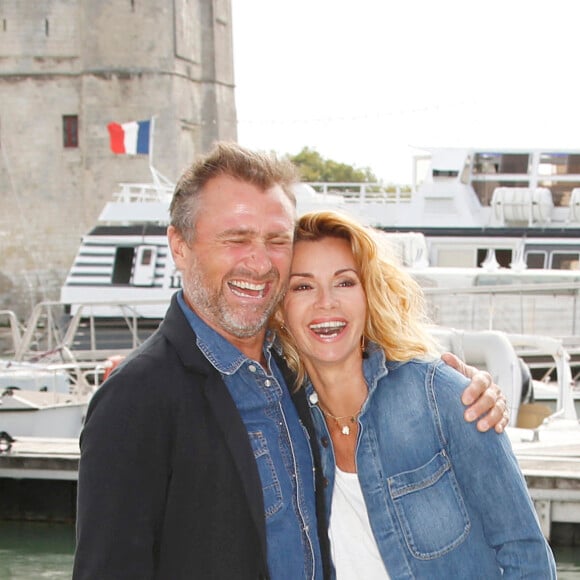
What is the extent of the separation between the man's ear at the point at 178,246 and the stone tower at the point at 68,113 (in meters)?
26.5

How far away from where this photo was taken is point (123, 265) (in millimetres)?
20016

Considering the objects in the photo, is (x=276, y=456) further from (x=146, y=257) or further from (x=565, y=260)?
(x=565, y=260)

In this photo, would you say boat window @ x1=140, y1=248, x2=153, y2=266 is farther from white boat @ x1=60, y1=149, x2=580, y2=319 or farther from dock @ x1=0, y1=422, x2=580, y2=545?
dock @ x1=0, y1=422, x2=580, y2=545

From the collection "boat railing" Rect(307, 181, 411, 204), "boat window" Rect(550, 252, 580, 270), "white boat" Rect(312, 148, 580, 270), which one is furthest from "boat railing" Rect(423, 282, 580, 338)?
"boat railing" Rect(307, 181, 411, 204)

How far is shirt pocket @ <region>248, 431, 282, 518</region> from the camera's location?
213 centimetres

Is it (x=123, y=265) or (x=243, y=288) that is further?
(x=123, y=265)

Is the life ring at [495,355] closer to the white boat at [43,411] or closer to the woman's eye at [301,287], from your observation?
the white boat at [43,411]

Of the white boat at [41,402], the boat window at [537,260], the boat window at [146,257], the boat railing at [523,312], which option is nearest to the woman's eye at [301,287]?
the white boat at [41,402]

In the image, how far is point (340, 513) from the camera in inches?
89.9

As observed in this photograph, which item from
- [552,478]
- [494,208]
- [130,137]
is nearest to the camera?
[552,478]

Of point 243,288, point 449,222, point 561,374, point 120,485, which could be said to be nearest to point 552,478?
point 561,374

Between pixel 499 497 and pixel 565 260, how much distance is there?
17968 mm

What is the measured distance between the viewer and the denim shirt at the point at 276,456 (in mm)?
2129

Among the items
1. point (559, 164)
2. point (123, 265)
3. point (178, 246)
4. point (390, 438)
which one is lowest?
point (123, 265)
